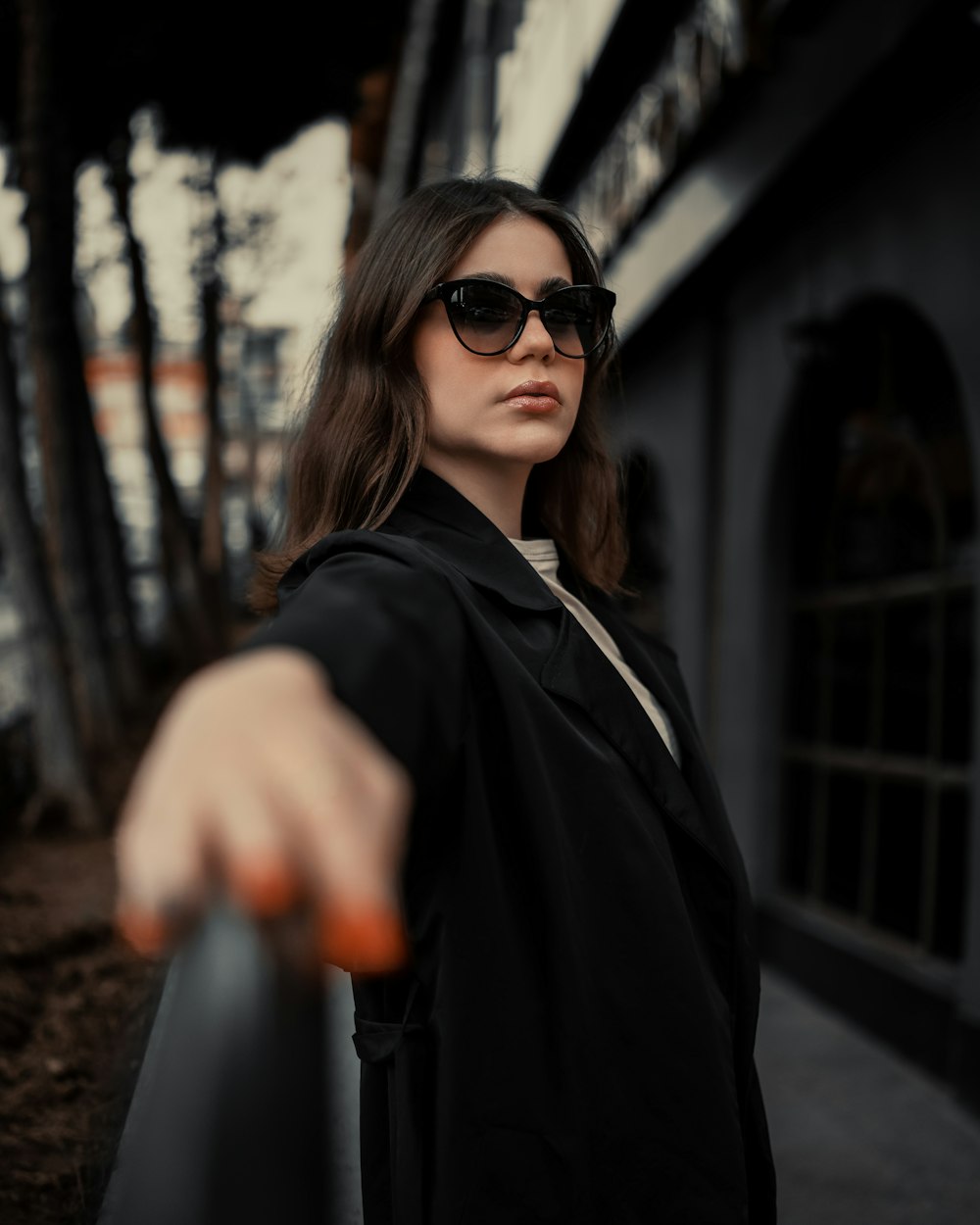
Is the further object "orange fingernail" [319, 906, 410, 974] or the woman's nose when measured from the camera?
the woman's nose

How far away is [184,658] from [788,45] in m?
9.98

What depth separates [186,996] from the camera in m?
0.57

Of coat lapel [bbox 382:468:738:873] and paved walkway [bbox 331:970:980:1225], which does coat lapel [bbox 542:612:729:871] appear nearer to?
coat lapel [bbox 382:468:738:873]

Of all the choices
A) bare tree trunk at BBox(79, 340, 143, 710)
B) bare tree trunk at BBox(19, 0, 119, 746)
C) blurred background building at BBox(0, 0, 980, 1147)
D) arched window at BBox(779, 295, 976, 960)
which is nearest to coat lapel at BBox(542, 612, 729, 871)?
blurred background building at BBox(0, 0, 980, 1147)

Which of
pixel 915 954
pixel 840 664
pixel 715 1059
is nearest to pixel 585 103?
pixel 840 664

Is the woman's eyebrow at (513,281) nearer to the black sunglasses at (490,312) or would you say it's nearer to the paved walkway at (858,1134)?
the black sunglasses at (490,312)

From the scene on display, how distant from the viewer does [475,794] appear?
1.11 m

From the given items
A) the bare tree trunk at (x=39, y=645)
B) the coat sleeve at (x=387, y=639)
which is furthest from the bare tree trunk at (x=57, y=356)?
the coat sleeve at (x=387, y=639)

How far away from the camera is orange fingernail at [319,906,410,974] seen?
559 mm

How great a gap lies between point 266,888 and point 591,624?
1132 mm

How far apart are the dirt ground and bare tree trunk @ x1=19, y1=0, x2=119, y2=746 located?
2.50m

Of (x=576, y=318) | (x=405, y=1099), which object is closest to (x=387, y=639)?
(x=405, y=1099)

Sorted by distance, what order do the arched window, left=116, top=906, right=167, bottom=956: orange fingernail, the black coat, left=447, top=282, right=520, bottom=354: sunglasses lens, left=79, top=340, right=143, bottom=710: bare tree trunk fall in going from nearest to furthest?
left=116, top=906, right=167, bottom=956: orange fingernail, the black coat, left=447, top=282, right=520, bottom=354: sunglasses lens, the arched window, left=79, top=340, right=143, bottom=710: bare tree trunk

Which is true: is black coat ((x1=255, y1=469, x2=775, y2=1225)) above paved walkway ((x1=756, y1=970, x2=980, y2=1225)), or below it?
above
